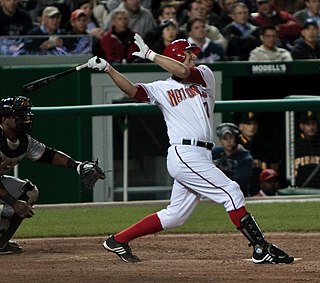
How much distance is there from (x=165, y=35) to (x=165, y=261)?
19.9ft

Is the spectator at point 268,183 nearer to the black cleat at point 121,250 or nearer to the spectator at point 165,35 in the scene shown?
the spectator at point 165,35

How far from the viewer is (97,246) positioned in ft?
29.9

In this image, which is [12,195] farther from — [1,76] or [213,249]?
[1,76]

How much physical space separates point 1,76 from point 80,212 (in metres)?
2.53

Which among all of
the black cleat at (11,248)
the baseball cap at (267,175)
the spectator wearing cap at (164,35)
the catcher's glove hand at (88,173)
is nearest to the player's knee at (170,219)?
the catcher's glove hand at (88,173)

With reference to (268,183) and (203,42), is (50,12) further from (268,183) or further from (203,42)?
(268,183)

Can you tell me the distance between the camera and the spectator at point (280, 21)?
1501cm

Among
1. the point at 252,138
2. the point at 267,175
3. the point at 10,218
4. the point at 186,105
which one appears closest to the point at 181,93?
the point at 186,105

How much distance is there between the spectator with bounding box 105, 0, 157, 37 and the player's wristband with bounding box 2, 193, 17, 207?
19.9 ft

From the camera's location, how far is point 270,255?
308 inches

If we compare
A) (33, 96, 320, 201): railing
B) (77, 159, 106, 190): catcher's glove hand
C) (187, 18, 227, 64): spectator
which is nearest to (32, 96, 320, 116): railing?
(33, 96, 320, 201): railing

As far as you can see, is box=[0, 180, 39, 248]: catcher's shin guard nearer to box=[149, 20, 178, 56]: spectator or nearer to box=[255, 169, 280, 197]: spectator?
box=[255, 169, 280, 197]: spectator

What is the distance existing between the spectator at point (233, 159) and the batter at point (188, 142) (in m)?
3.82

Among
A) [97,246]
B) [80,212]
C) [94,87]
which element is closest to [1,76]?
[94,87]
